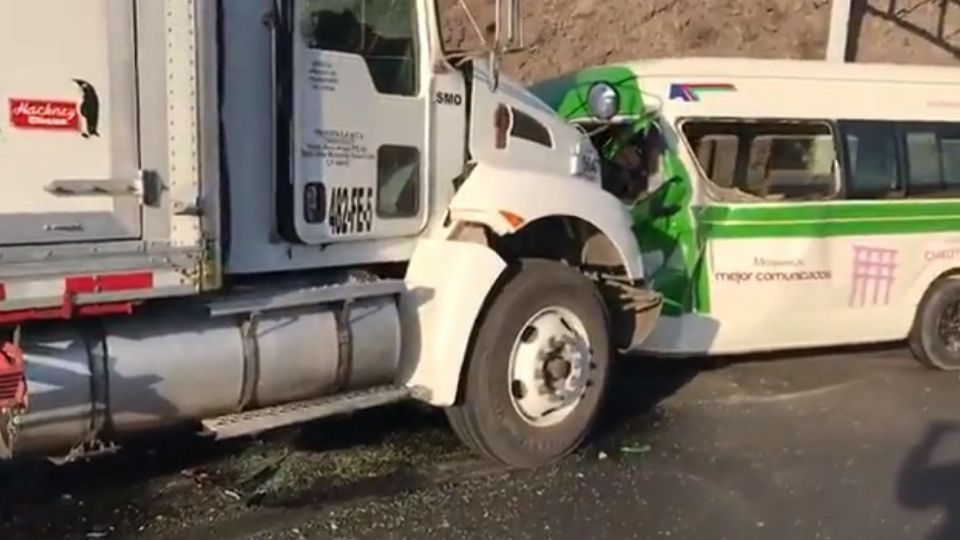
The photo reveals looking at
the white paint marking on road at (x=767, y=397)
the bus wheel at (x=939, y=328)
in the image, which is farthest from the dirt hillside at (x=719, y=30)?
the white paint marking on road at (x=767, y=397)

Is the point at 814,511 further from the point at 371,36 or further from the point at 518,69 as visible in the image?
the point at 518,69

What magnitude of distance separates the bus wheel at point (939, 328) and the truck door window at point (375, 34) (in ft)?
15.6

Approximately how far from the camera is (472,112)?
281 inches

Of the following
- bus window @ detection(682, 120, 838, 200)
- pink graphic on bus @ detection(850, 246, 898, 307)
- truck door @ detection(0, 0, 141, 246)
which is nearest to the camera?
truck door @ detection(0, 0, 141, 246)

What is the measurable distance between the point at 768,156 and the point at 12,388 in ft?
18.4

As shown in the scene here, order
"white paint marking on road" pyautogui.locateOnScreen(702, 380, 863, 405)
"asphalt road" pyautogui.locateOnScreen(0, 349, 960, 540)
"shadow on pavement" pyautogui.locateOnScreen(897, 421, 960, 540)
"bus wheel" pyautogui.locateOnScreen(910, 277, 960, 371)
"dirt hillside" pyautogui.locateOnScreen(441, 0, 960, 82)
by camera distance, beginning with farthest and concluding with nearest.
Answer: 1. "dirt hillside" pyautogui.locateOnScreen(441, 0, 960, 82)
2. "bus wheel" pyautogui.locateOnScreen(910, 277, 960, 371)
3. "white paint marking on road" pyautogui.locateOnScreen(702, 380, 863, 405)
4. "shadow on pavement" pyautogui.locateOnScreen(897, 421, 960, 540)
5. "asphalt road" pyautogui.locateOnScreen(0, 349, 960, 540)

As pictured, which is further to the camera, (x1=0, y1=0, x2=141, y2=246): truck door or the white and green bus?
the white and green bus

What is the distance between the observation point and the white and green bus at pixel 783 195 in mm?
8906

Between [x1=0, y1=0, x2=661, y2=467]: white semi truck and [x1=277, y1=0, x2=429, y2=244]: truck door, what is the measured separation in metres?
0.01

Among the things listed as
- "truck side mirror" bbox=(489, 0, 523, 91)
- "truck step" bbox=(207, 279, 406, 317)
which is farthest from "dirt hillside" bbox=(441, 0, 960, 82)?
"truck step" bbox=(207, 279, 406, 317)

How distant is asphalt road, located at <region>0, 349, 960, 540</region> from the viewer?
609 cm

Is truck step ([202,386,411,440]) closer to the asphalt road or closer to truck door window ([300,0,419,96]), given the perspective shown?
the asphalt road

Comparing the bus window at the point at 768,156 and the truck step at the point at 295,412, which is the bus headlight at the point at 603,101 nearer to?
the bus window at the point at 768,156

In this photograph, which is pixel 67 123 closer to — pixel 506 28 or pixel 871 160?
pixel 506 28
